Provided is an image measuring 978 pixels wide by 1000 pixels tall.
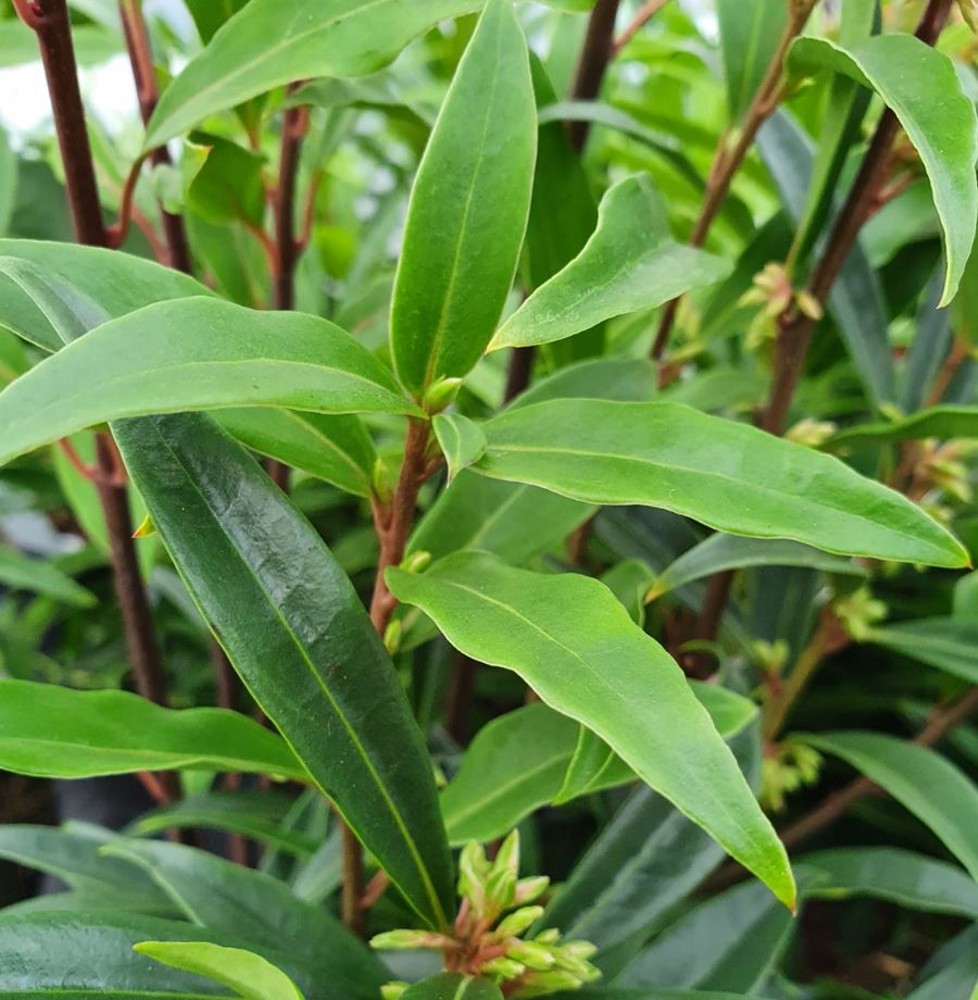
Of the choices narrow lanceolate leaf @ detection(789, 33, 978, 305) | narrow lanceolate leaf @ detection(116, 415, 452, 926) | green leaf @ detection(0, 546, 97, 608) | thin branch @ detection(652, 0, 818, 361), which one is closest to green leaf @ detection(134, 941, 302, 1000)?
narrow lanceolate leaf @ detection(116, 415, 452, 926)

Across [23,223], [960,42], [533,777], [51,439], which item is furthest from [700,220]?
[23,223]

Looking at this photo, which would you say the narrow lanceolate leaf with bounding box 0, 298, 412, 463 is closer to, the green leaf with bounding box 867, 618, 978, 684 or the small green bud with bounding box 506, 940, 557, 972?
the small green bud with bounding box 506, 940, 557, 972

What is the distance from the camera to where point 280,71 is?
429 mm

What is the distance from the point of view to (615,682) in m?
0.29

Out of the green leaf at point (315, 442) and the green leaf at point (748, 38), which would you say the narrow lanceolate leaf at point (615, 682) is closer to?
the green leaf at point (315, 442)

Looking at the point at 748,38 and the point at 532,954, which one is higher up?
the point at 748,38

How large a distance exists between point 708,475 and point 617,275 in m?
0.09

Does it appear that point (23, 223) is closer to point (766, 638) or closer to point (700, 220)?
point (700, 220)

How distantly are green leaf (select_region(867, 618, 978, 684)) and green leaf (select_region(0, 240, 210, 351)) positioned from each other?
20.3 inches

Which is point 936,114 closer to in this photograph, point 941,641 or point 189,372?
point 189,372

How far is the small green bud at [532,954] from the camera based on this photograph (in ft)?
1.27

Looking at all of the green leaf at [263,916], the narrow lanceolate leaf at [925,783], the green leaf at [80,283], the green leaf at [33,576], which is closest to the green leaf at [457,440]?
the green leaf at [80,283]

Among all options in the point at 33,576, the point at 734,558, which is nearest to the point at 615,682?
the point at 734,558

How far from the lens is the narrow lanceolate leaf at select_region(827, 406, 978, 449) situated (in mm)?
480
